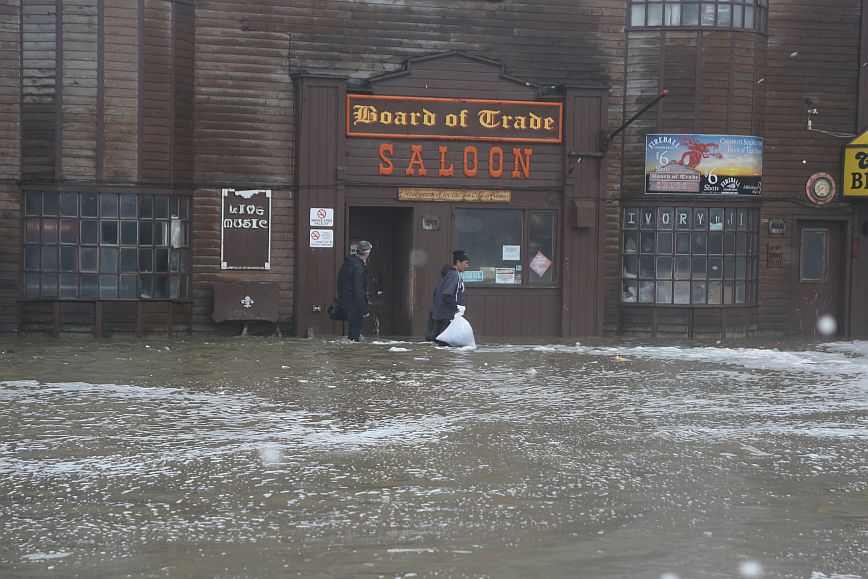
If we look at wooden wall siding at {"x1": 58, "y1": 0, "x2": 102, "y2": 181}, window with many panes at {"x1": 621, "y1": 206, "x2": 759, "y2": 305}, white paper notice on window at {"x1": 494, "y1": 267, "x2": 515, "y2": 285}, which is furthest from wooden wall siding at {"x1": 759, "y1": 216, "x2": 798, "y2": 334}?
wooden wall siding at {"x1": 58, "y1": 0, "x2": 102, "y2": 181}

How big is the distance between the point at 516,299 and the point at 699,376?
6021 mm

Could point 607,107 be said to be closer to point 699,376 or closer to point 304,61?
point 304,61

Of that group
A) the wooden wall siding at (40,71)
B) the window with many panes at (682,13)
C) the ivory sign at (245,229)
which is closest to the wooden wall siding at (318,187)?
the ivory sign at (245,229)

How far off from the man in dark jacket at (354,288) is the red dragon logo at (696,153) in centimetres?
611

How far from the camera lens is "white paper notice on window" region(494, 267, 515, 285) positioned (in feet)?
64.4

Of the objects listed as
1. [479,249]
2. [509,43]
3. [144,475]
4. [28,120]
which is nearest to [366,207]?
[479,249]

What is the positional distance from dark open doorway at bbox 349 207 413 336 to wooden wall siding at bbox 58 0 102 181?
176 inches

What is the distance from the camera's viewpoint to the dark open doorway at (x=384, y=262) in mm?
19906

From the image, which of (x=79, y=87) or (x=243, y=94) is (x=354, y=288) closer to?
(x=243, y=94)

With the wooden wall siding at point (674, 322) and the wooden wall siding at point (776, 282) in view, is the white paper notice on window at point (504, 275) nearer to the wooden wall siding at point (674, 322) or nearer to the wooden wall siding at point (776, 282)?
the wooden wall siding at point (674, 322)

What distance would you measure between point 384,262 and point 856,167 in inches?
331

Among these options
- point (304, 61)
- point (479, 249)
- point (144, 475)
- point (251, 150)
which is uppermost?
point (304, 61)

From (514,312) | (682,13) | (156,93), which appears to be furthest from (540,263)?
(156,93)

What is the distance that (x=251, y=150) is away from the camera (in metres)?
18.8
